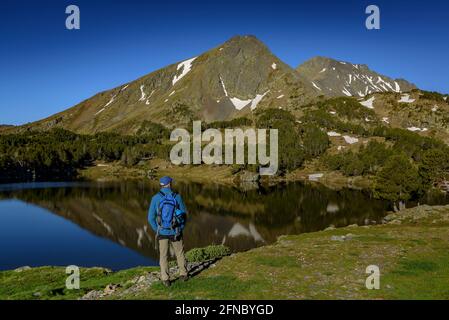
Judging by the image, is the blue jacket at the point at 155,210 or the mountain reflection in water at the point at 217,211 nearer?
the blue jacket at the point at 155,210

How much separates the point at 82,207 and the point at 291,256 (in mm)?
104388

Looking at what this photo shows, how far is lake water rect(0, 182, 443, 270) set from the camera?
233 ft

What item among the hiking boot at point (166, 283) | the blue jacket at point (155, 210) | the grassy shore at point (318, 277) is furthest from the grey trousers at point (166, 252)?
the grassy shore at point (318, 277)

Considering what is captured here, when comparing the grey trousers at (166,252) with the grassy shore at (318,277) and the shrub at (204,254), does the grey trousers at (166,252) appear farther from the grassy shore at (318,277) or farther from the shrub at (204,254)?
the shrub at (204,254)

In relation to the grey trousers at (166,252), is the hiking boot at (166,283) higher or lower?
lower

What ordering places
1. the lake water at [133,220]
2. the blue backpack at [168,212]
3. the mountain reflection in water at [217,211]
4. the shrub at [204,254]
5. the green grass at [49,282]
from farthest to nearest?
the mountain reflection in water at [217,211], the lake water at [133,220], the shrub at [204,254], the green grass at [49,282], the blue backpack at [168,212]

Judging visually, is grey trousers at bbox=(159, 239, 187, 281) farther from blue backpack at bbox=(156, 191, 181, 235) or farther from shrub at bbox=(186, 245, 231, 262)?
shrub at bbox=(186, 245, 231, 262)

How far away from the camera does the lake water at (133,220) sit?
71.1 meters

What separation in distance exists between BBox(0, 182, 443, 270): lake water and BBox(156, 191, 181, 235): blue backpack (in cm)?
4479

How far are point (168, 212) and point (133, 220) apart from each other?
8734 cm

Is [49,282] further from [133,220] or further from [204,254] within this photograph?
[133,220]

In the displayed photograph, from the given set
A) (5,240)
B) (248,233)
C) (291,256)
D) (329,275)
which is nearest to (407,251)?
(291,256)

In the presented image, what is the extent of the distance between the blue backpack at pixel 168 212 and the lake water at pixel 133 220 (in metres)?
44.8

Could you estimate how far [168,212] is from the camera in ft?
65.4
